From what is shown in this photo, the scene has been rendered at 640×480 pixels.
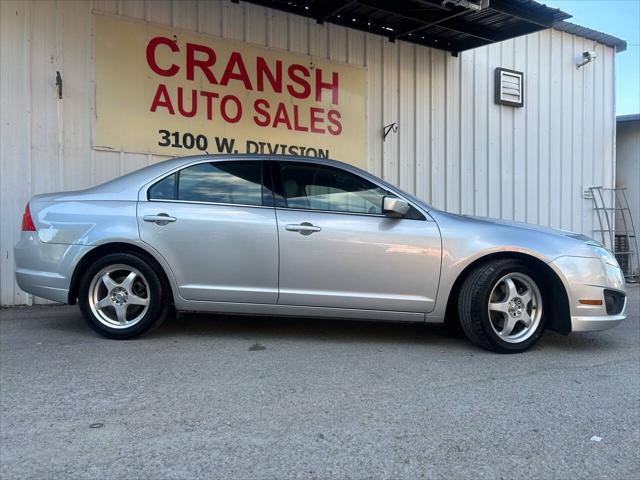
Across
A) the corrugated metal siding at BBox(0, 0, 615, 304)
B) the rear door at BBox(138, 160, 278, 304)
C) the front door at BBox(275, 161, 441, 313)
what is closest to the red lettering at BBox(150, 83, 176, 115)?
the corrugated metal siding at BBox(0, 0, 615, 304)

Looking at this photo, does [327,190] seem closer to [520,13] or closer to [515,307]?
[515,307]

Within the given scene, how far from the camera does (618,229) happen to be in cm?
1150

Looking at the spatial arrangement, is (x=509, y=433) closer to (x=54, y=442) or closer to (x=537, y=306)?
(x=537, y=306)

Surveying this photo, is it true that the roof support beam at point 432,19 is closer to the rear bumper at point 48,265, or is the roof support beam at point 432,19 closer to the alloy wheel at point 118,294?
the alloy wheel at point 118,294

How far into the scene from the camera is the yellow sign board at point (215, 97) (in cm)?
655

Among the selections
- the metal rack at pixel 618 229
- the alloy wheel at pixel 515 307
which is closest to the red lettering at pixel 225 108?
the alloy wheel at pixel 515 307

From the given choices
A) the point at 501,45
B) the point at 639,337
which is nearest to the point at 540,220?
the point at 501,45

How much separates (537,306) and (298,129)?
14.7 feet

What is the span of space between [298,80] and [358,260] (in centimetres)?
420

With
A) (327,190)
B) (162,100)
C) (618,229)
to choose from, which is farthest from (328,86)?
(618,229)

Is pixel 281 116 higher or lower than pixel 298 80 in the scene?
lower

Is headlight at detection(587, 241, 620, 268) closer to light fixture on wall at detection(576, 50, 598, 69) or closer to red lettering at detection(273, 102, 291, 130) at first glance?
red lettering at detection(273, 102, 291, 130)

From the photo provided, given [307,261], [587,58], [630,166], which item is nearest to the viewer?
[307,261]

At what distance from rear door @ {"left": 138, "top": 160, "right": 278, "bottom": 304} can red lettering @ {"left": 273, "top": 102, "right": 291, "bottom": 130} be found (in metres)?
3.25
